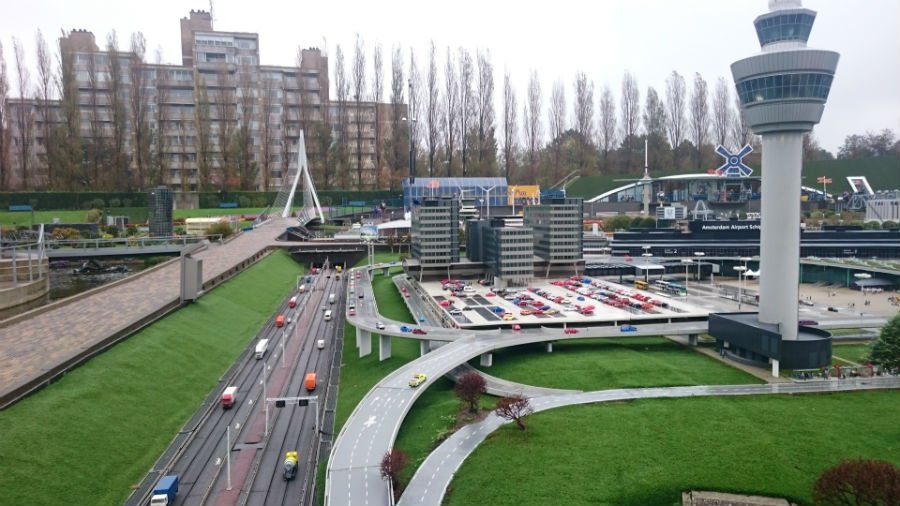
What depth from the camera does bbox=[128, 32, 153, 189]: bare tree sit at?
103438mm

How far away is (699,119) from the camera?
137 metres

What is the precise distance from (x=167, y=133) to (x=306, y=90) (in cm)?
2723

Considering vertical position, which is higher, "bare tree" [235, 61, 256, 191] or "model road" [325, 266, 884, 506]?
"bare tree" [235, 61, 256, 191]

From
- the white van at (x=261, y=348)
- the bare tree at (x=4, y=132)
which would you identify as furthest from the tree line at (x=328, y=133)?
the white van at (x=261, y=348)

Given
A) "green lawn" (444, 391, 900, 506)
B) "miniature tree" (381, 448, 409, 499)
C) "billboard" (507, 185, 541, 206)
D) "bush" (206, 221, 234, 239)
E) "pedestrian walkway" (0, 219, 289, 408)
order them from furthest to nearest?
"billboard" (507, 185, 541, 206) < "bush" (206, 221, 234, 239) < "pedestrian walkway" (0, 219, 289, 408) < "green lawn" (444, 391, 900, 506) < "miniature tree" (381, 448, 409, 499)

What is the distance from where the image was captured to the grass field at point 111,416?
24797 millimetres

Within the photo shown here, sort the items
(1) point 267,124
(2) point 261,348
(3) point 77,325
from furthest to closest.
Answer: (1) point 267,124 → (2) point 261,348 → (3) point 77,325

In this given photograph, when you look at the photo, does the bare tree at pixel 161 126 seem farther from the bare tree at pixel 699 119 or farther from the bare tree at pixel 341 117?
the bare tree at pixel 699 119

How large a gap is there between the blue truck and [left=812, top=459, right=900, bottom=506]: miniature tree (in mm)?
25545

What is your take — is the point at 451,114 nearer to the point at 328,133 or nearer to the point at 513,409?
the point at 328,133

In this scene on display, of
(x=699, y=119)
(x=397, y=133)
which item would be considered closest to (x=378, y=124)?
(x=397, y=133)

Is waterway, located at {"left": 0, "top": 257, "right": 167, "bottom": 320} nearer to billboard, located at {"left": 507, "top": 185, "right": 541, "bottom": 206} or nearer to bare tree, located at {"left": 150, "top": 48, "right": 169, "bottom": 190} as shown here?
bare tree, located at {"left": 150, "top": 48, "right": 169, "bottom": 190}

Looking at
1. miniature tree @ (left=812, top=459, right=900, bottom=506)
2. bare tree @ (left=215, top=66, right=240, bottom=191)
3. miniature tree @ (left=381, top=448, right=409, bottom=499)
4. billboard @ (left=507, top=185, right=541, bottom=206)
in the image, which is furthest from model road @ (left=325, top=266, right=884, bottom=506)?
billboard @ (left=507, top=185, right=541, bottom=206)

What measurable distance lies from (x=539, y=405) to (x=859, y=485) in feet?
52.9
